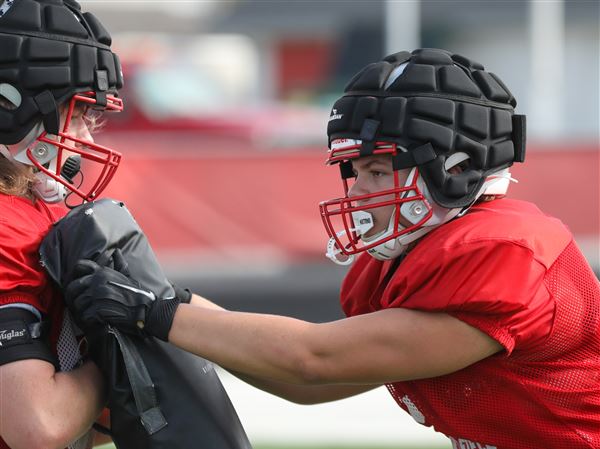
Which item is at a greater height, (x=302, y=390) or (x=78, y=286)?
(x=78, y=286)

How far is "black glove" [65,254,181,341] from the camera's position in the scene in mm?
2908

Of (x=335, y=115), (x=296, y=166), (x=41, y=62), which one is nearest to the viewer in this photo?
(x=41, y=62)

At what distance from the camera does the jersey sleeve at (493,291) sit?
2.84 m

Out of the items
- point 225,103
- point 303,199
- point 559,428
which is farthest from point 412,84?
point 225,103

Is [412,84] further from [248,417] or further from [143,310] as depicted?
[248,417]

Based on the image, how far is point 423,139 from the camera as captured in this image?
3.04 meters

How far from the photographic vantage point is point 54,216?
10.5ft

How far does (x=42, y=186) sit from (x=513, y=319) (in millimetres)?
1296

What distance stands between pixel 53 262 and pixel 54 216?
30 centimetres

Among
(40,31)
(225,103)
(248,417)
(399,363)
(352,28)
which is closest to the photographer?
(399,363)

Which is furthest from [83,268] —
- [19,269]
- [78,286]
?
[19,269]

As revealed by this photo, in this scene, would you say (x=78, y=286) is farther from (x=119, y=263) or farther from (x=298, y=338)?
(x=298, y=338)

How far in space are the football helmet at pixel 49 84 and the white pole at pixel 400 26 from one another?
15004 millimetres

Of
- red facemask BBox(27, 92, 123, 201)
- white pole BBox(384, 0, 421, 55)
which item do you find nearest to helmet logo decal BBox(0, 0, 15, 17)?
red facemask BBox(27, 92, 123, 201)
